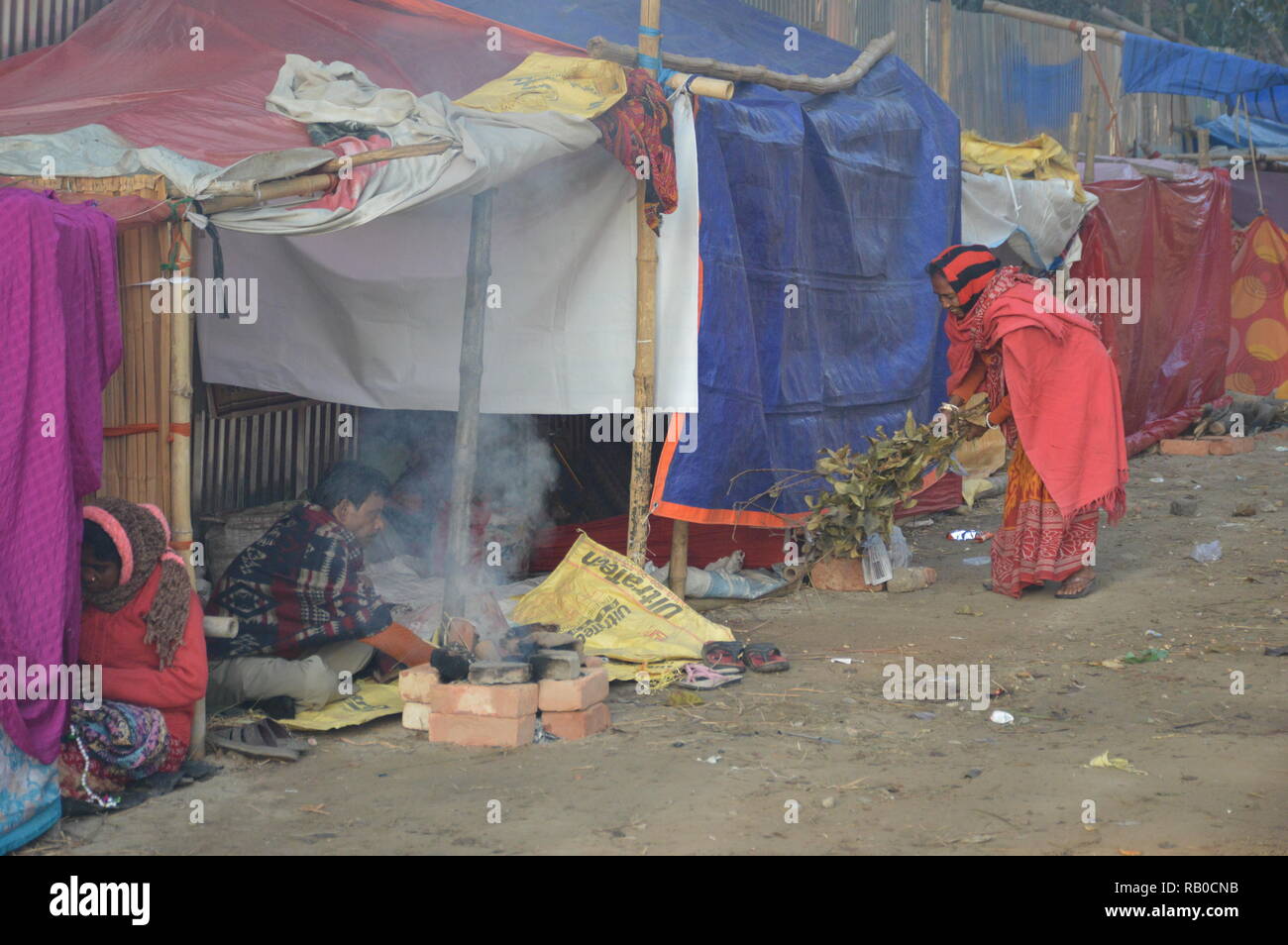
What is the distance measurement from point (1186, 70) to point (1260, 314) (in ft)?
8.22

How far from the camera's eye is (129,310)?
14.7ft

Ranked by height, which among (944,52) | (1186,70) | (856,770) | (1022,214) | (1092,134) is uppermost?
Answer: (1186,70)

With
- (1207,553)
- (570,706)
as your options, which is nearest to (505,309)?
(570,706)

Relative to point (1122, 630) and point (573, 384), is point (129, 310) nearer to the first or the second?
point (573, 384)

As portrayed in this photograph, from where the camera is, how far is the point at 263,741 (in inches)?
185

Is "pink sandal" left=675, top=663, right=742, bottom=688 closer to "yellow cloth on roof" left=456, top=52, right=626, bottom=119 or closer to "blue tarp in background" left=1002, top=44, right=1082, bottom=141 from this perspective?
"yellow cloth on roof" left=456, top=52, right=626, bottom=119

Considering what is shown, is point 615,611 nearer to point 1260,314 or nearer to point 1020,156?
point 1020,156

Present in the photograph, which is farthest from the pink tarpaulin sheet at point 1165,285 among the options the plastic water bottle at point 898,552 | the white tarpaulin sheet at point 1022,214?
the plastic water bottle at point 898,552

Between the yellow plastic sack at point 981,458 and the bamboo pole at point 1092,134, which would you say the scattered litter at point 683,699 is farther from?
the bamboo pole at point 1092,134

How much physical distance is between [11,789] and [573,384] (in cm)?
339

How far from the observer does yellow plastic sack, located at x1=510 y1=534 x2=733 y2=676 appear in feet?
19.5

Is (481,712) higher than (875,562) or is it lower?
lower

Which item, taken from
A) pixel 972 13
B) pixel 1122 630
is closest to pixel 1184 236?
pixel 972 13

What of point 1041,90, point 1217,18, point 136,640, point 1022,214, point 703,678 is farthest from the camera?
point 1217,18
